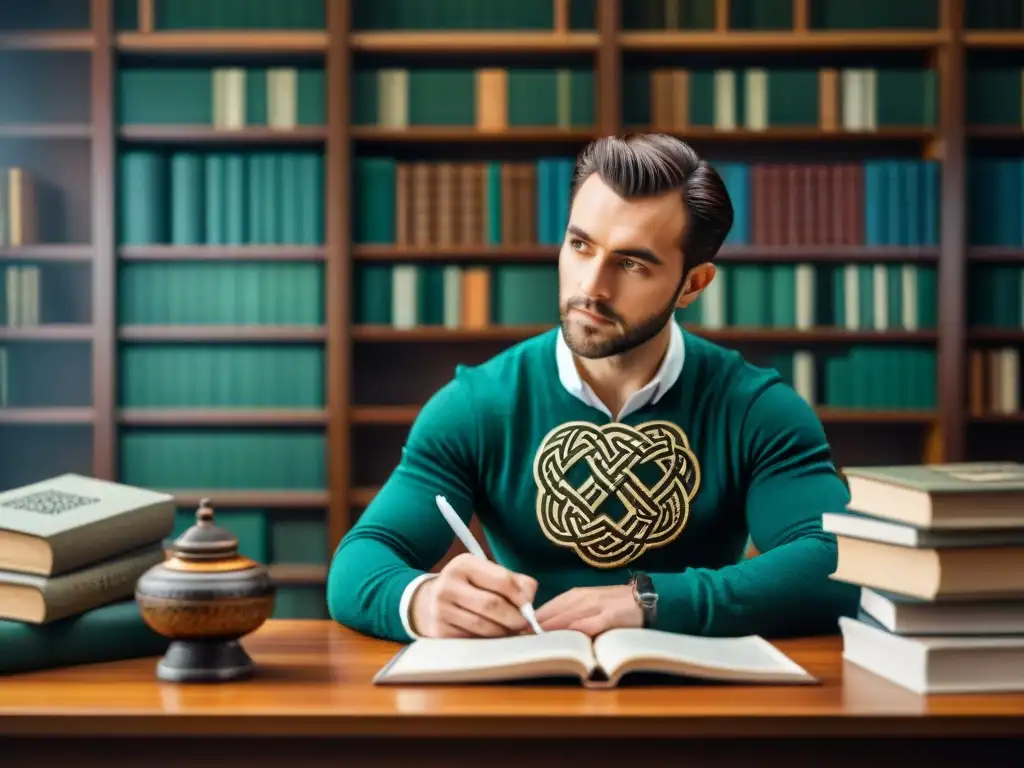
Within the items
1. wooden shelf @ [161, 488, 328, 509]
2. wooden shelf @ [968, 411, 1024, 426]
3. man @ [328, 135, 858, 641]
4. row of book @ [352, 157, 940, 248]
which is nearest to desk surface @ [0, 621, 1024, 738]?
man @ [328, 135, 858, 641]

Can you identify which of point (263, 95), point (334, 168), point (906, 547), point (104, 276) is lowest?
point (906, 547)

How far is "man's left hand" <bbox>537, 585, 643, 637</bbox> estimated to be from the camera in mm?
1233

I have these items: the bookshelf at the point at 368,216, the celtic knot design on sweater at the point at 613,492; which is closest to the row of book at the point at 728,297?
the bookshelf at the point at 368,216

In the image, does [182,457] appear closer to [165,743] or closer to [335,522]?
[335,522]

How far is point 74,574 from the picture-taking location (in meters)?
1.17

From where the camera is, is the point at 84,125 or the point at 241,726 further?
the point at 84,125

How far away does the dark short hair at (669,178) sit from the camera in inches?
62.1

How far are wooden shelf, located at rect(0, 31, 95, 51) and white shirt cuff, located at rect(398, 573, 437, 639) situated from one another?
285 centimetres

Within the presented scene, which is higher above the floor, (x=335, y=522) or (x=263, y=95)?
(x=263, y=95)

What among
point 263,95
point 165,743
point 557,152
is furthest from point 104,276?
point 165,743

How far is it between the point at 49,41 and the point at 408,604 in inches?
116

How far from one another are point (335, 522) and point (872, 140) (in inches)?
80.1

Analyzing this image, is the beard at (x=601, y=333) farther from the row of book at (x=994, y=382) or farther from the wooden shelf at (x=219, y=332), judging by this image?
the row of book at (x=994, y=382)

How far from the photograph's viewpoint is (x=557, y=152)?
12.4ft
